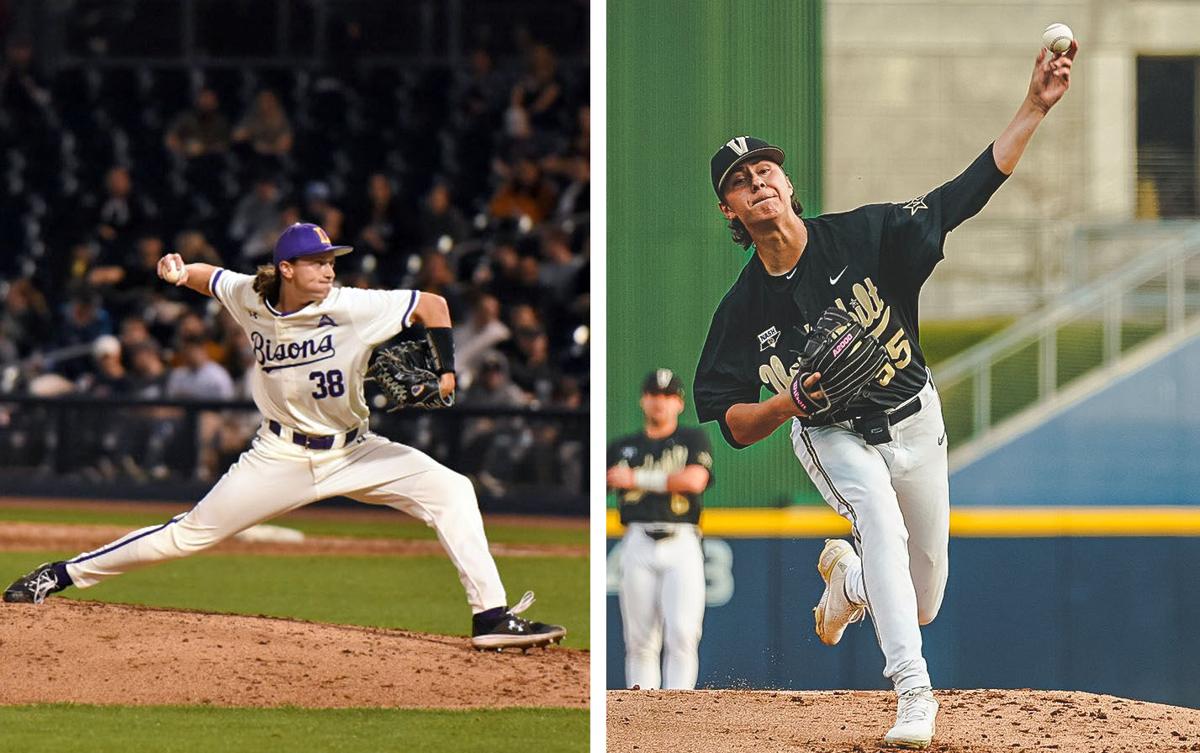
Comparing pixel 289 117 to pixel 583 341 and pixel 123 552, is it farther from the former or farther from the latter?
pixel 123 552

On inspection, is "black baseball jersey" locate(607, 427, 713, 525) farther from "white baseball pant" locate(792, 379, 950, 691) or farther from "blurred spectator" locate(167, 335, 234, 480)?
"blurred spectator" locate(167, 335, 234, 480)

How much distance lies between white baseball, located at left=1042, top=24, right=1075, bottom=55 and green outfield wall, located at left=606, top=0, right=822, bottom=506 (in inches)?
32.6

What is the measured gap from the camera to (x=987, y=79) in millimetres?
5844

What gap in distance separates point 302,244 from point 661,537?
2.56m

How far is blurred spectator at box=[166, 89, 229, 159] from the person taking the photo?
17578 mm

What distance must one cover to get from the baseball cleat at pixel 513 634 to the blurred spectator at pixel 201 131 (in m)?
11.0

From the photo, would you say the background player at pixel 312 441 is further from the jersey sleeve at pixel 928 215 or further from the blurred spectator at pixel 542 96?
the blurred spectator at pixel 542 96

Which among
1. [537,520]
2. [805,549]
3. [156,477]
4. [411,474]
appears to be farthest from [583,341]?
[805,549]

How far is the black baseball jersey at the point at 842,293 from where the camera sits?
5.77 meters

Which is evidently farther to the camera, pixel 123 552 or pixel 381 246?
pixel 381 246

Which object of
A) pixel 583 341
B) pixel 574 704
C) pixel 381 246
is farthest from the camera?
pixel 381 246

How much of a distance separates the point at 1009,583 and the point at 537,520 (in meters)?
7.79

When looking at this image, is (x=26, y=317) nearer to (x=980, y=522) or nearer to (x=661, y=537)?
(x=661, y=537)

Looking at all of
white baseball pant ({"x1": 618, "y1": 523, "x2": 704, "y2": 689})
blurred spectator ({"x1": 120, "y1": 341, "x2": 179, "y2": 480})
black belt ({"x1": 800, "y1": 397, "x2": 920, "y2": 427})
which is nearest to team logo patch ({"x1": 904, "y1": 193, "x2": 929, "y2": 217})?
black belt ({"x1": 800, "y1": 397, "x2": 920, "y2": 427})
